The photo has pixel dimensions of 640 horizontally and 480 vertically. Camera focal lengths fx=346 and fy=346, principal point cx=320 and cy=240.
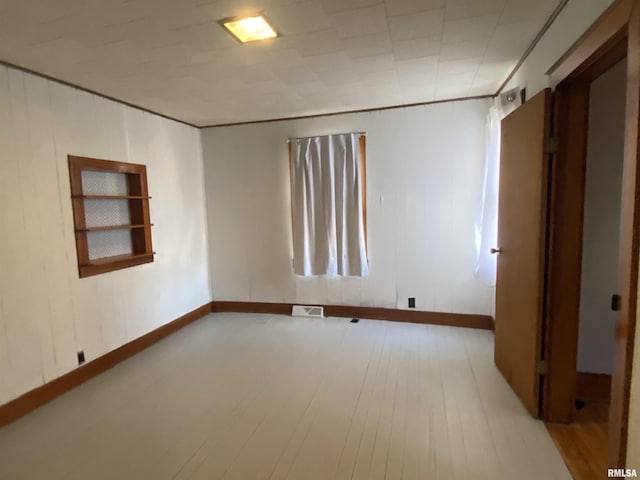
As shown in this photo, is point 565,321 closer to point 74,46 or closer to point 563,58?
point 563,58

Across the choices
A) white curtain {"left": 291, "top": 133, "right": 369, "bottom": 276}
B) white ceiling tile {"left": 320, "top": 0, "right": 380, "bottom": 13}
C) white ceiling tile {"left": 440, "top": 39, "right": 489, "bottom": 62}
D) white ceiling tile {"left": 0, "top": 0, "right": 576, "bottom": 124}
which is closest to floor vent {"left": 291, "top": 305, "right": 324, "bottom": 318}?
white curtain {"left": 291, "top": 133, "right": 369, "bottom": 276}

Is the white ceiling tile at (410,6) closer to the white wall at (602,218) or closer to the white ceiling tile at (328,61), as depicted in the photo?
the white ceiling tile at (328,61)

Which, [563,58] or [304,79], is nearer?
[563,58]

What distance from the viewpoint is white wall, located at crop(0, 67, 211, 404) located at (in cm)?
231

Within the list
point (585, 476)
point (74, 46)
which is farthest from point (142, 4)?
point (585, 476)

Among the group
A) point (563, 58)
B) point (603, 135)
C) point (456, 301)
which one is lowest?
point (456, 301)

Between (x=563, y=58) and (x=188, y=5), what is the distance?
1.92 meters

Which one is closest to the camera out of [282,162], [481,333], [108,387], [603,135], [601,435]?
[601,435]

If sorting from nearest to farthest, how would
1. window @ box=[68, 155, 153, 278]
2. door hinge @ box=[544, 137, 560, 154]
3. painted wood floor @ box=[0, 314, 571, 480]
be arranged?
painted wood floor @ box=[0, 314, 571, 480] → door hinge @ box=[544, 137, 560, 154] → window @ box=[68, 155, 153, 278]

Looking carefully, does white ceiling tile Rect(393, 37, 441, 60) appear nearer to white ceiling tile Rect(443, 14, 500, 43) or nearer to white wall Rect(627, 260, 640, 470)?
white ceiling tile Rect(443, 14, 500, 43)

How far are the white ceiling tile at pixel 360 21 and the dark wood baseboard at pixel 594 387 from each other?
2.58 m

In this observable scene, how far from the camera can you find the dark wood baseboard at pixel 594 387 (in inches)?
89.7

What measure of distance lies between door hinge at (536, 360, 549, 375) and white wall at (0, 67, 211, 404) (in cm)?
329

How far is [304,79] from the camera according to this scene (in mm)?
2775
